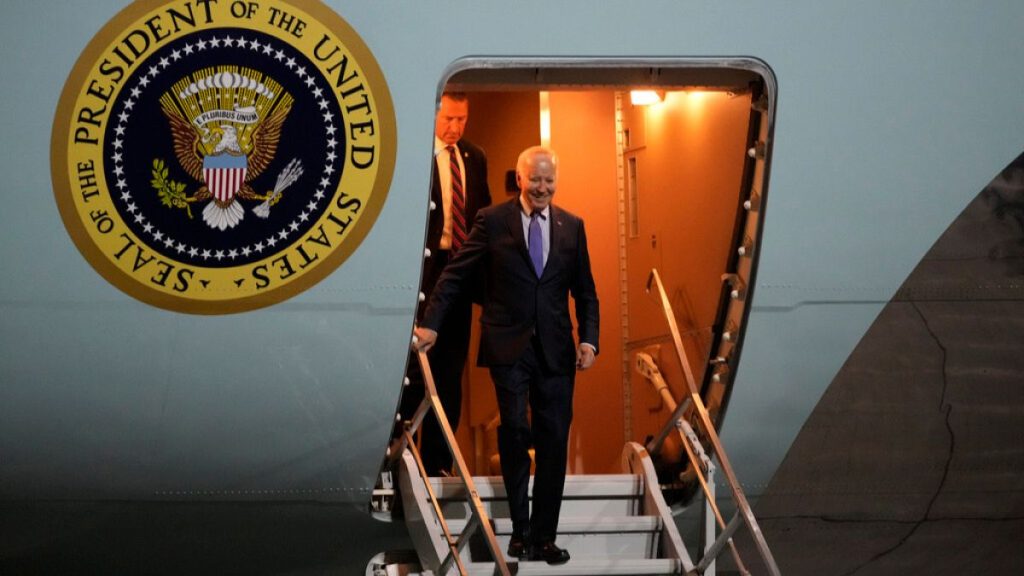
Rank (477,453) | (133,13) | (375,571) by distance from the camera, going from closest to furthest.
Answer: (133,13) < (375,571) < (477,453)

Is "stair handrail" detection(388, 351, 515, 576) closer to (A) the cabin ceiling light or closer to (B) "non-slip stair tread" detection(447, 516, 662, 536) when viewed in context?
(B) "non-slip stair tread" detection(447, 516, 662, 536)

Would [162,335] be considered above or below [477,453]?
above

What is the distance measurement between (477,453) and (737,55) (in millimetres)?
3680

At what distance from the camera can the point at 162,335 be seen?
17.8 feet

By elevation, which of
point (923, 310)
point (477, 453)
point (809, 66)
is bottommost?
point (477, 453)

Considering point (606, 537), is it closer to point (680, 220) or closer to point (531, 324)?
point (531, 324)

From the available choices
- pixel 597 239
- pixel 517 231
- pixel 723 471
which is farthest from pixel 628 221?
pixel 723 471

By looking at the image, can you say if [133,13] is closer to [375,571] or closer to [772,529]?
[375,571]

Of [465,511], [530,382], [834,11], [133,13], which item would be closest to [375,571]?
[465,511]

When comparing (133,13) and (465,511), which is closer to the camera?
(133,13)

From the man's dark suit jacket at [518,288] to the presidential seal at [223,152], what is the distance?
53 centimetres

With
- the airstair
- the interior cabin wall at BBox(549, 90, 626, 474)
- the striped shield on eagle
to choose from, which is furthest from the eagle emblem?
the interior cabin wall at BBox(549, 90, 626, 474)

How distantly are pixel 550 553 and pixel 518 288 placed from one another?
1022mm

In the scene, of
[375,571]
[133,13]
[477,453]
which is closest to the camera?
[133,13]
